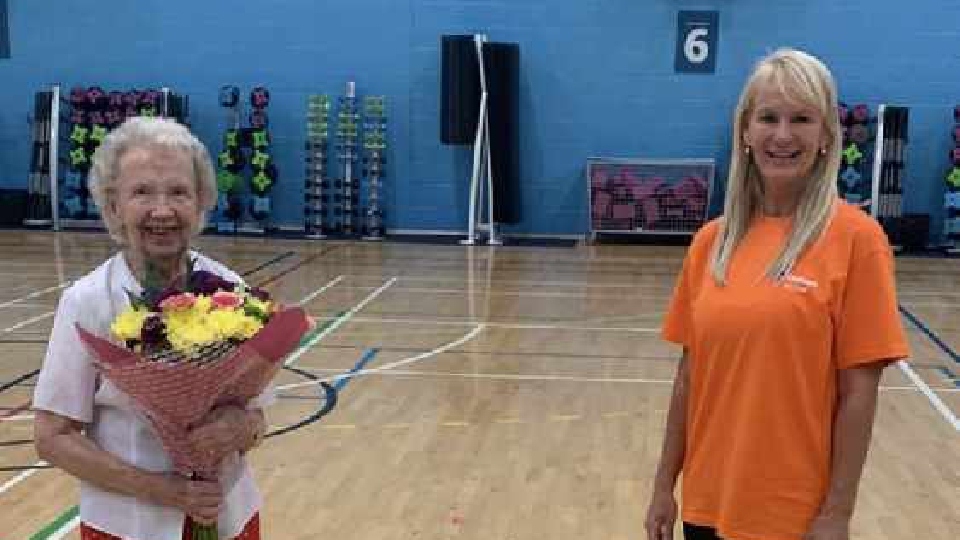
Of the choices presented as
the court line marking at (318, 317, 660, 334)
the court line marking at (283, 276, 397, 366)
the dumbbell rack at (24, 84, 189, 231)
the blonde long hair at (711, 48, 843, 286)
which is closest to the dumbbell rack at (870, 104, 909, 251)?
the court line marking at (318, 317, 660, 334)

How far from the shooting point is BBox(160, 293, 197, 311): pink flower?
1.58 metres

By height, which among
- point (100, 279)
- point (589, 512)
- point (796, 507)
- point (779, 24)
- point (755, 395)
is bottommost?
point (589, 512)

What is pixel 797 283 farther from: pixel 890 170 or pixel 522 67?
pixel 522 67

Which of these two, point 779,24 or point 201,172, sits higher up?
point 779,24

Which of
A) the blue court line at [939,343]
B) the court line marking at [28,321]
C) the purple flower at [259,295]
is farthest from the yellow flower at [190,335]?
the court line marking at [28,321]

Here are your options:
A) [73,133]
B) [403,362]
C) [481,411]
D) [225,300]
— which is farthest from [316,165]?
[225,300]

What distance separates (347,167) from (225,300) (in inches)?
372

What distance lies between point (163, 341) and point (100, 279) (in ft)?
0.84

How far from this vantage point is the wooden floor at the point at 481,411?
150 inches

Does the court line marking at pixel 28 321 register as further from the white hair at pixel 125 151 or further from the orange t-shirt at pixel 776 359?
the orange t-shirt at pixel 776 359

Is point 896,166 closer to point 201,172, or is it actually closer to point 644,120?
point 644,120

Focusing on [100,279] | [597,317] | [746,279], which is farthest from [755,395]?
[597,317]

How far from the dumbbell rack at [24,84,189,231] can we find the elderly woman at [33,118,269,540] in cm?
938

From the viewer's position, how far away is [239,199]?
1116cm
